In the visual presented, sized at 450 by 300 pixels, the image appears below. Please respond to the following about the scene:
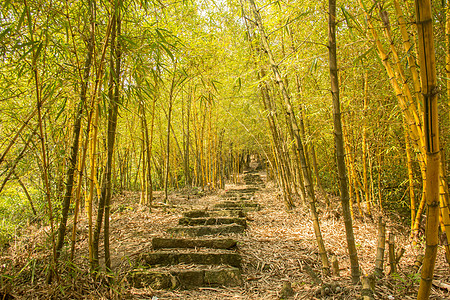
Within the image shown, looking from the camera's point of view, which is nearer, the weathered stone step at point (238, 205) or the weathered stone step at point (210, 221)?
the weathered stone step at point (210, 221)

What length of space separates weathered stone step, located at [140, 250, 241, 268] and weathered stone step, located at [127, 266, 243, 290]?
0.44 ft

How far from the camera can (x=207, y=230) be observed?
105 inches

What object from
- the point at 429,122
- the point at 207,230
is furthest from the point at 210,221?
the point at 429,122

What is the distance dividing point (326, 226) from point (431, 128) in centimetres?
253

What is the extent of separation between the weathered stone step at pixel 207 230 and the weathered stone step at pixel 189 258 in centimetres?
53

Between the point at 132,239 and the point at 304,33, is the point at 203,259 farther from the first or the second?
the point at 304,33

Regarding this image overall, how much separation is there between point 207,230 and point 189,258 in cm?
60

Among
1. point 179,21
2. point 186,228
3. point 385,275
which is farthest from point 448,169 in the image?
point 179,21

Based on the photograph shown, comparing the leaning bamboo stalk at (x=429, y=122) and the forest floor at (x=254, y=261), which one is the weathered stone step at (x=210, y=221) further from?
the leaning bamboo stalk at (x=429, y=122)

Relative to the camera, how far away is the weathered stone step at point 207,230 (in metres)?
2.62

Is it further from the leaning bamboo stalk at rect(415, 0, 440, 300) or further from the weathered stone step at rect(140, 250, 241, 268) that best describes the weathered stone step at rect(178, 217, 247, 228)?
the leaning bamboo stalk at rect(415, 0, 440, 300)

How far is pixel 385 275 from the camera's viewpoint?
155 cm

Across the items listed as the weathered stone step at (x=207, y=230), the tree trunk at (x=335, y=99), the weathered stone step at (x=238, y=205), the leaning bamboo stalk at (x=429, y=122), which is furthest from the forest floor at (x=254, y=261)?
the leaning bamboo stalk at (x=429, y=122)

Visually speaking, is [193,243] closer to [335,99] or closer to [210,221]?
[210,221]
